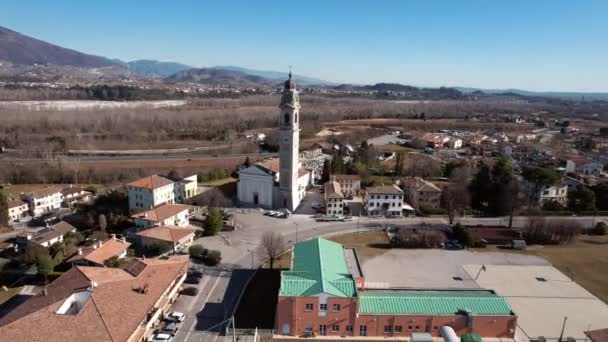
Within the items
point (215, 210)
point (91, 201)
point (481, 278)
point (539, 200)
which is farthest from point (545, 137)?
point (91, 201)

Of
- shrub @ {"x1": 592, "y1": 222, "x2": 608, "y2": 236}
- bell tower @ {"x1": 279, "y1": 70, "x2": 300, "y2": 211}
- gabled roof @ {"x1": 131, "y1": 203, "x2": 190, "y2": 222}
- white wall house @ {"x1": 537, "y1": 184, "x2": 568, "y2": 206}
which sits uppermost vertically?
bell tower @ {"x1": 279, "y1": 70, "x2": 300, "y2": 211}

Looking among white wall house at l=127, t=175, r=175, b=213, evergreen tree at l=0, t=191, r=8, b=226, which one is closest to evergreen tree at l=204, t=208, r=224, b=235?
white wall house at l=127, t=175, r=175, b=213

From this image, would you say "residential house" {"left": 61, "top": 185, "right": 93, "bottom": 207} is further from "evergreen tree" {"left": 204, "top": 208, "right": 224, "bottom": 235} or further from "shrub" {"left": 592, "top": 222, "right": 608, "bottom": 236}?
"shrub" {"left": 592, "top": 222, "right": 608, "bottom": 236}

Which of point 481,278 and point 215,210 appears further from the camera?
point 215,210

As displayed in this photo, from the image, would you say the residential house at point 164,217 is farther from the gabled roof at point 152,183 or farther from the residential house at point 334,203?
the residential house at point 334,203

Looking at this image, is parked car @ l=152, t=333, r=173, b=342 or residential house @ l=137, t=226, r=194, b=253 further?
residential house @ l=137, t=226, r=194, b=253

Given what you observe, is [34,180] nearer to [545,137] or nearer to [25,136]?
[25,136]

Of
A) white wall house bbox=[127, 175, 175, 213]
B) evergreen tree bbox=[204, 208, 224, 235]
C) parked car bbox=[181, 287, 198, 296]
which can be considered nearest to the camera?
parked car bbox=[181, 287, 198, 296]

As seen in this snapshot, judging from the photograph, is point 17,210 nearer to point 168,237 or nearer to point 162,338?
point 168,237
